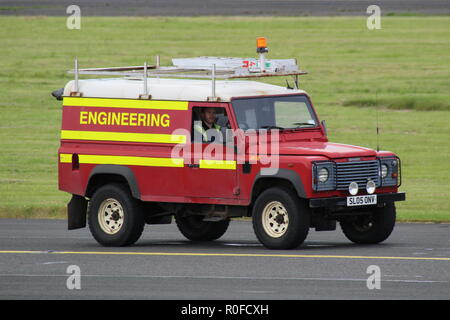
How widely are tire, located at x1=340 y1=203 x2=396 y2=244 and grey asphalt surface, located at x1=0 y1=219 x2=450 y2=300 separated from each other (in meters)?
0.21

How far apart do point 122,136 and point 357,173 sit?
336 cm

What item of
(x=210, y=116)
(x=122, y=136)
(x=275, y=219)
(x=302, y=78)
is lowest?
(x=275, y=219)

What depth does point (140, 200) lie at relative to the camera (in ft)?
58.8

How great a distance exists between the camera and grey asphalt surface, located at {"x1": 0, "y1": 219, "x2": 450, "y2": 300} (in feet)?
43.4

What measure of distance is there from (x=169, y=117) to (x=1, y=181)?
41.3ft

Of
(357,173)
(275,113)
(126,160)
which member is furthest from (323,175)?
(126,160)

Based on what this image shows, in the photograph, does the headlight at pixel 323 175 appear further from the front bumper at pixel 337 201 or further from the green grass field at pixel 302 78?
the green grass field at pixel 302 78

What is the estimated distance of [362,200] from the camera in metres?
16.6

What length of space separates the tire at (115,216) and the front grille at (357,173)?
301 cm

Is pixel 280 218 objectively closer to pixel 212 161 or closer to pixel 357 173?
pixel 357 173

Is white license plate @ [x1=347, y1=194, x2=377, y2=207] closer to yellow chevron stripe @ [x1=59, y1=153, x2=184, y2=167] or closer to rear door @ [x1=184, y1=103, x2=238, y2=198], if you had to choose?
rear door @ [x1=184, y1=103, x2=238, y2=198]

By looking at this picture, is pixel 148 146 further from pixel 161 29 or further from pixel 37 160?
pixel 161 29

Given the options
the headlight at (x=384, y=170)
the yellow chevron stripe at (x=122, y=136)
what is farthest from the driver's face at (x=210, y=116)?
the headlight at (x=384, y=170)
